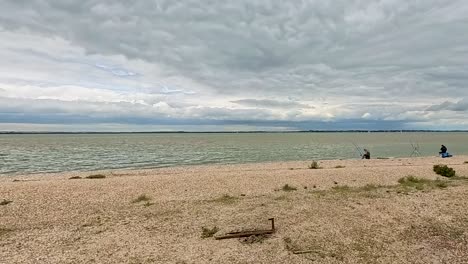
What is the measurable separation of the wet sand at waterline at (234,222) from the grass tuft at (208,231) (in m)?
0.17

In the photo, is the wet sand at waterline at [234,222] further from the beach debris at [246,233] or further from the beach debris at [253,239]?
the beach debris at [246,233]

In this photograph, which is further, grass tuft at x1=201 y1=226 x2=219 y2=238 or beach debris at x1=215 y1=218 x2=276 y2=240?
grass tuft at x1=201 y1=226 x2=219 y2=238

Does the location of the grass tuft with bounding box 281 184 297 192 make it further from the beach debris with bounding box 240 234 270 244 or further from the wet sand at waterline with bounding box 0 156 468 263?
the beach debris with bounding box 240 234 270 244

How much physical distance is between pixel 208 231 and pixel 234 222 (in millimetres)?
1182

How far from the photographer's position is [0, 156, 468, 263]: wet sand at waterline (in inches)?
320

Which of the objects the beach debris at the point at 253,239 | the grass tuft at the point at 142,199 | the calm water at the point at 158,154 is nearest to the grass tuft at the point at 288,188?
the grass tuft at the point at 142,199

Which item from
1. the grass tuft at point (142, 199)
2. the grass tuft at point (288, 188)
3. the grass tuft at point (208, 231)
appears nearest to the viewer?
the grass tuft at point (208, 231)

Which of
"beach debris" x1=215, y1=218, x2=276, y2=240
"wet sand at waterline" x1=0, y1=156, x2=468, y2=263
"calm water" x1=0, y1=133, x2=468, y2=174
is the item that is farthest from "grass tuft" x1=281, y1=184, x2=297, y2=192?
"calm water" x1=0, y1=133, x2=468, y2=174

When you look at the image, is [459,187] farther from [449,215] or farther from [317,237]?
[317,237]

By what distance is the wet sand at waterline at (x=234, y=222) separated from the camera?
8.12 metres

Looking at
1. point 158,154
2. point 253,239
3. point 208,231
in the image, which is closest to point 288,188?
point 208,231

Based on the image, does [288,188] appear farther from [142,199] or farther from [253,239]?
[253,239]

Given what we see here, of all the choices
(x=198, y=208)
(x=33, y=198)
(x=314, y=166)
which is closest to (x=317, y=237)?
(x=198, y=208)

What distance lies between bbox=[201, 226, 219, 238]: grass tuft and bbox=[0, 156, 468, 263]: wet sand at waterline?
166 millimetres
